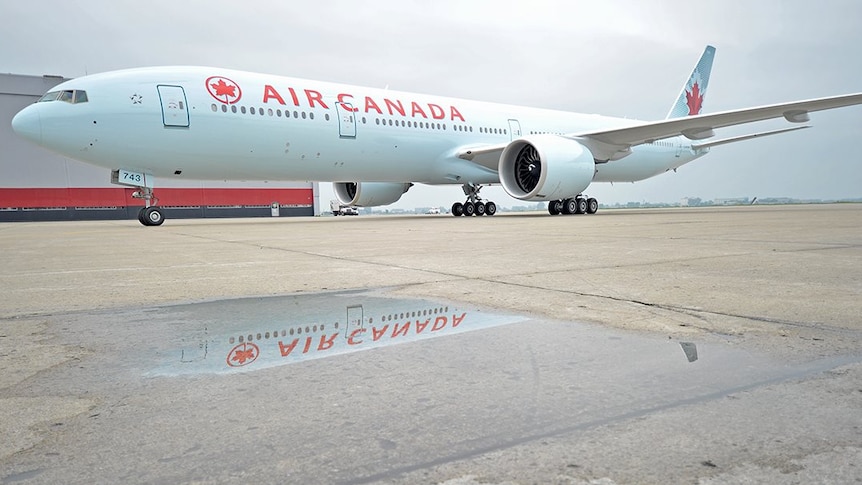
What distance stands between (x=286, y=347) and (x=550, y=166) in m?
10.7

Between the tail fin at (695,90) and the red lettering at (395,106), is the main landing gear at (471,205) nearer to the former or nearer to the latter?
the red lettering at (395,106)

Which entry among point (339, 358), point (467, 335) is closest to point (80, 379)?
point (339, 358)

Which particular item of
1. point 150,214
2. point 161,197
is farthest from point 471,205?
point 161,197

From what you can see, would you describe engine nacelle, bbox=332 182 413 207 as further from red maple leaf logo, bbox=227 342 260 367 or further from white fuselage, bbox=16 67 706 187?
red maple leaf logo, bbox=227 342 260 367

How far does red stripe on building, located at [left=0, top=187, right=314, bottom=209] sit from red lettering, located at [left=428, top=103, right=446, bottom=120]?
15.6 m

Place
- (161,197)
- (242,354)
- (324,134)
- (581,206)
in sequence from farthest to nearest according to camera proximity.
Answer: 1. (161,197)
2. (581,206)
3. (324,134)
4. (242,354)

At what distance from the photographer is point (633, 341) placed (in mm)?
1619

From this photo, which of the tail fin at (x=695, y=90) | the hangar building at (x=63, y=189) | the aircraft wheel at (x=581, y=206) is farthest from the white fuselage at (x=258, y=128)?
the hangar building at (x=63, y=189)

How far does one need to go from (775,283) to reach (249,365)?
7.79 ft

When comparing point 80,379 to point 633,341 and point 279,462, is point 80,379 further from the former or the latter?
point 633,341

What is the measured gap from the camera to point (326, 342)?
5.53 feet

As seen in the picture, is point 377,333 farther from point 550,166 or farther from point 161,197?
point 161,197

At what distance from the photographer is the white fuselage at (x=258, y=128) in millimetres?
9227

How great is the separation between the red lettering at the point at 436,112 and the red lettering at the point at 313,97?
9.90 ft
